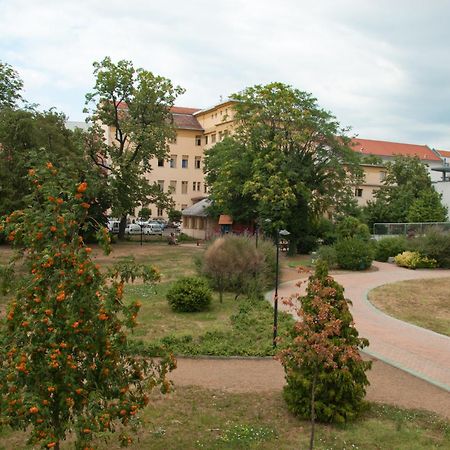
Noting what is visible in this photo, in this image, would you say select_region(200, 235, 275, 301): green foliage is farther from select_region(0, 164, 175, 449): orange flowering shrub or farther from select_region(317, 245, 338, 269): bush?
select_region(0, 164, 175, 449): orange flowering shrub

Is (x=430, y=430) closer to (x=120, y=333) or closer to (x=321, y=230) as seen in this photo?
(x=120, y=333)

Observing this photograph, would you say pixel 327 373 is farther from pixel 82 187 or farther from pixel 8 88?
pixel 8 88

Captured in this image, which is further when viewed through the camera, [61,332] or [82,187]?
[82,187]

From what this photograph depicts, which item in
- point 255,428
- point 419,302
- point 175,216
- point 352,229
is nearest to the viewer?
point 255,428

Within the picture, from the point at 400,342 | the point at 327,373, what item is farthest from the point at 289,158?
the point at 327,373

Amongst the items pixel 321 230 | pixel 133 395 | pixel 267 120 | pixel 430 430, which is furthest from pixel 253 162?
pixel 133 395

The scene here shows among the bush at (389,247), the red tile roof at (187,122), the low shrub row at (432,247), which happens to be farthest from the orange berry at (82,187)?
the red tile roof at (187,122)

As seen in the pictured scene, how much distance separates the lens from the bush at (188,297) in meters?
17.6

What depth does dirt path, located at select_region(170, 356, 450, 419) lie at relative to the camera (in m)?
10.0

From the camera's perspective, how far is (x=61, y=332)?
5484 mm

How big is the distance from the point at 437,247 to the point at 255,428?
83.7ft

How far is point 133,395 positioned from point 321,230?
3446 centimetres

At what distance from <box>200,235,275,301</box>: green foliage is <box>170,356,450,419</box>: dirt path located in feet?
25.8

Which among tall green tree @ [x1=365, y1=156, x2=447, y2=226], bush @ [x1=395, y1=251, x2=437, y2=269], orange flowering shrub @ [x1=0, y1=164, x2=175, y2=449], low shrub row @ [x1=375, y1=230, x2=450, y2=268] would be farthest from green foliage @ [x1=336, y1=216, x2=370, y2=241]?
orange flowering shrub @ [x1=0, y1=164, x2=175, y2=449]
